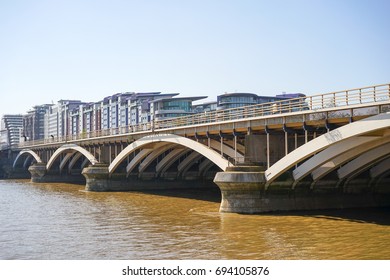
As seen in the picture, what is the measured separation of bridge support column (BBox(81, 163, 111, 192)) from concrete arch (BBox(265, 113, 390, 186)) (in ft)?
104

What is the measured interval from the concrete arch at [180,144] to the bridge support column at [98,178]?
823 mm

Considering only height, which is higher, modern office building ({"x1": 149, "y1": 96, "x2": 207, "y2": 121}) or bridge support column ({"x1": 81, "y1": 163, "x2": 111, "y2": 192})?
modern office building ({"x1": 149, "y1": 96, "x2": 207, "y2": 121})

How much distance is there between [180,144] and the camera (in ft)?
152

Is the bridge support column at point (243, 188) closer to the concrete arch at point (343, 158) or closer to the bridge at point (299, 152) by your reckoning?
the bridge at point (299, 152)

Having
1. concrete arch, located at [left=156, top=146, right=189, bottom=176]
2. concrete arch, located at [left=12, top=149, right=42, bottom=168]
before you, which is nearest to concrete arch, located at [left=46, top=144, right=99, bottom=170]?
concrete arch, located at [left=12, top=149, right=42, bottom=168]

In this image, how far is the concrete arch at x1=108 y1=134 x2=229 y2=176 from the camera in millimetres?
38219

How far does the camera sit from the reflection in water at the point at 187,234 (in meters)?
22.8

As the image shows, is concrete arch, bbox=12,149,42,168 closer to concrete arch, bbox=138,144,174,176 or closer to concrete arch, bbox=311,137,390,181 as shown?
concrete arch, bbox=138,144,174,176

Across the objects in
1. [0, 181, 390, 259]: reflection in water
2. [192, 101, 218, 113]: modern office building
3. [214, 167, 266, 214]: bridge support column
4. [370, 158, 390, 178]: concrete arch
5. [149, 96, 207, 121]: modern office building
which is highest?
[192, 101, 218, 113]: modern office building

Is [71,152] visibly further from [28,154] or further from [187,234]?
[187,234]

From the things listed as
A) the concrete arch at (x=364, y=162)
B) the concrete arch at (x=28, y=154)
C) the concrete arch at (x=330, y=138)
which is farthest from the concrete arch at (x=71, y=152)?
the concrete arch at (x=364, y=162)

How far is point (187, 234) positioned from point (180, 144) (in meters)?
18.8

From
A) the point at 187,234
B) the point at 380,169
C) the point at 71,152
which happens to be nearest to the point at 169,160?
the point at 71,152

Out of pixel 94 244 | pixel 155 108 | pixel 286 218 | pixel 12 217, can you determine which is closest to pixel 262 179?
pixel 286 218
